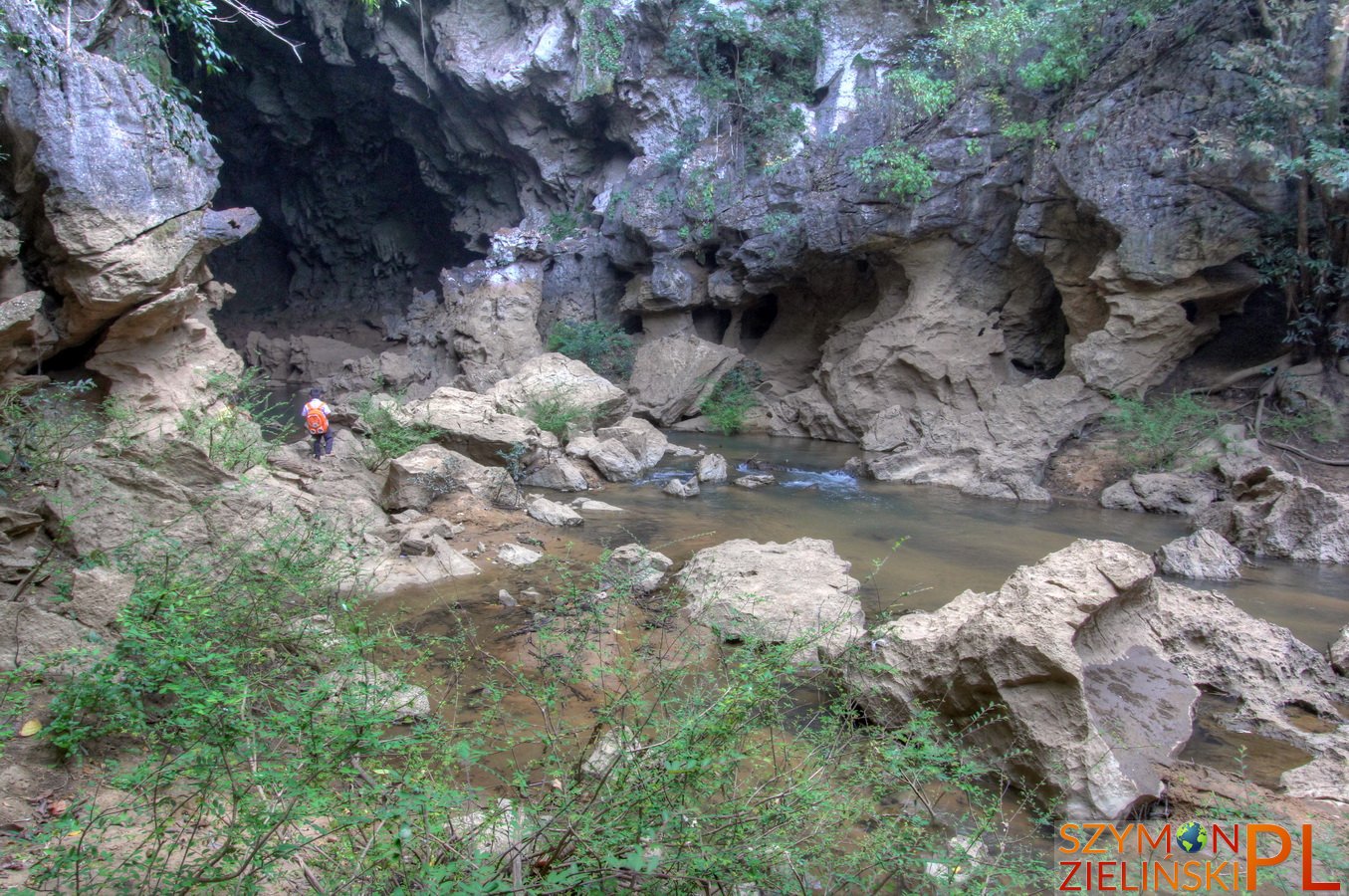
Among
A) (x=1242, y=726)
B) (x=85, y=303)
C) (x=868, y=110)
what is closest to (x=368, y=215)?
(x=868, y=110)

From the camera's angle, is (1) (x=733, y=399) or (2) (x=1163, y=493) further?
(1) (x=733, y=399)

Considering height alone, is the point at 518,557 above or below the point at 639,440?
above

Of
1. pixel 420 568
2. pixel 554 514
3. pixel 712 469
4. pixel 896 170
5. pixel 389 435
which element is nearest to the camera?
pixel 420 568

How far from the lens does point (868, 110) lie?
1452 cm

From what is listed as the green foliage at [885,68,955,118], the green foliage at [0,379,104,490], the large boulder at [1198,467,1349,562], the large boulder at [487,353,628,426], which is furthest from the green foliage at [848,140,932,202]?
the green foliage at [0,379,104,490]

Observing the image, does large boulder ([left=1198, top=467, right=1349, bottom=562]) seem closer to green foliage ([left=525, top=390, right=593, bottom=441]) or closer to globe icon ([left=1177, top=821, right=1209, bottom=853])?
globe icon ([left=1177, top=821, right=1209, bottom=853])

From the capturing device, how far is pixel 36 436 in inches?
191

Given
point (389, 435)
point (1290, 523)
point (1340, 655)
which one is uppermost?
point (1340, 655)

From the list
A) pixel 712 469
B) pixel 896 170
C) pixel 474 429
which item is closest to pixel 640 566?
pixel 474 429

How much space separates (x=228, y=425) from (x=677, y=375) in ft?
30.3

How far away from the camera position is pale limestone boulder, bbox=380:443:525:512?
306 inches

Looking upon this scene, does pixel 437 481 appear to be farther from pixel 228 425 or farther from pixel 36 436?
pixel 36 436

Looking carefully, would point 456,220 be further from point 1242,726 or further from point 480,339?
point 1242,726

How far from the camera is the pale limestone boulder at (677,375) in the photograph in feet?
49.8
